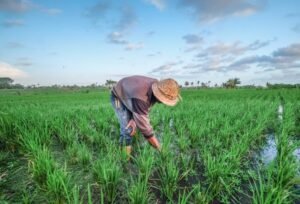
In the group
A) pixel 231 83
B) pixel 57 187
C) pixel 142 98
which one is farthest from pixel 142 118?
pixel 231 83

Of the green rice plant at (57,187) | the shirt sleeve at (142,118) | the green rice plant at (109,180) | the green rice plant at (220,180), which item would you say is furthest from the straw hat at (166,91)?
the green rice plant at (57,187)

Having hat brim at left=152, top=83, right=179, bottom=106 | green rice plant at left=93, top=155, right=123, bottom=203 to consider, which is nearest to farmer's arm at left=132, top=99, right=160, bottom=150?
hat brim at left=152, top=83, right=179, bottom=106

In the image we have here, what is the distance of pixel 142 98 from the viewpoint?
2801 millimetres

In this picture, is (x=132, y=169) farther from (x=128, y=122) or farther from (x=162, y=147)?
(x=128, y=122)

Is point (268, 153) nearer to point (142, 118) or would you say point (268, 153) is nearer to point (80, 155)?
point (142, 118)

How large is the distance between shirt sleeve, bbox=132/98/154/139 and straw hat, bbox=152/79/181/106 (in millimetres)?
197

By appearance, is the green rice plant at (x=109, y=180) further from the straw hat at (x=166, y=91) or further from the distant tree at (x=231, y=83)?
the distant tree at (x=231, y=83)

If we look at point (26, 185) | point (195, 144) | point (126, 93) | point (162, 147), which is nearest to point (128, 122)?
point (126, 93)

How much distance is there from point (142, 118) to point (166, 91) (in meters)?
0.40

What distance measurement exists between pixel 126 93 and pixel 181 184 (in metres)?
1.23

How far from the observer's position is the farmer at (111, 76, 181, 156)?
8.91 ft

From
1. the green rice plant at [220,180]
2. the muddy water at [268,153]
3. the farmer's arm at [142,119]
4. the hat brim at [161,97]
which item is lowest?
the muddy water at [268,153]

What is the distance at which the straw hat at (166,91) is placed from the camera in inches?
106

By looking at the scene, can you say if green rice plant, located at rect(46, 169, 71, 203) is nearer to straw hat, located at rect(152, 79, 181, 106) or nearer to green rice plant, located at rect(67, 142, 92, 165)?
green rice plant, located at rect(67, 142, 92, 165)
